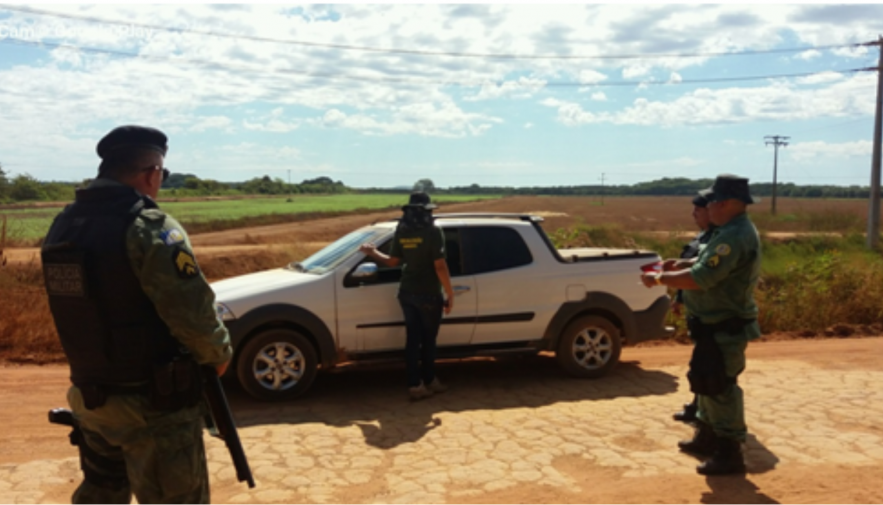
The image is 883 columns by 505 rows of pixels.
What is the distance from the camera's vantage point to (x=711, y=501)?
4.74 metres

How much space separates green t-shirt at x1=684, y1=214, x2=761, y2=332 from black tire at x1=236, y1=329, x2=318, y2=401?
11.3 feet

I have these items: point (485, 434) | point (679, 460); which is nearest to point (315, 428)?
point (485, 434)

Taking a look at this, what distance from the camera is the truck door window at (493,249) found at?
7.68m

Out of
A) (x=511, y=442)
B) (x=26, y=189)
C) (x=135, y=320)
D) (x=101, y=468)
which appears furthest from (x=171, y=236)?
(x=26, y=189)

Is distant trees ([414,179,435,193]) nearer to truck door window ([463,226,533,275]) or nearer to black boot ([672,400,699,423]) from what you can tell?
truck door window ([463,226,533,275])

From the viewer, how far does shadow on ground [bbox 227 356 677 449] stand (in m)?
6.34

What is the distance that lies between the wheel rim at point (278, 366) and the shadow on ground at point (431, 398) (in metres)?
0.19

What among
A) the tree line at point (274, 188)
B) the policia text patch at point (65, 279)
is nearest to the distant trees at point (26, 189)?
the tree line at point (274, 188)

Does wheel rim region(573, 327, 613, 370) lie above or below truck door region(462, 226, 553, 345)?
below

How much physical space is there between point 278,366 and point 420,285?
1.46 meters

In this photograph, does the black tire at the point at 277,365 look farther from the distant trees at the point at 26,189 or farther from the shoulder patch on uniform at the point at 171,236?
the distant trees at the point at 26,189

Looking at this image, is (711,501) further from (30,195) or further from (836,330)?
(30,195)

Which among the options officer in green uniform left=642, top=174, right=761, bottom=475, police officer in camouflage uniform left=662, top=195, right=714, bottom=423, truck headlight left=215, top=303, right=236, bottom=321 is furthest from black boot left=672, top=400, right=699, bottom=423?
truck headlight left=215, top=303, right=236, bottom=321

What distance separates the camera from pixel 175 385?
124 inches
